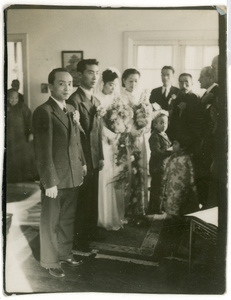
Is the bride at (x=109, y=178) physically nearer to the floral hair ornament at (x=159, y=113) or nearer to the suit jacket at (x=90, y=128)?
the suit jacket at (x=90, y=128)

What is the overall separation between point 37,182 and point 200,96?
0.84m

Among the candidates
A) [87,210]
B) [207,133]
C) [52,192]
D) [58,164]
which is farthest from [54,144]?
[207,133]

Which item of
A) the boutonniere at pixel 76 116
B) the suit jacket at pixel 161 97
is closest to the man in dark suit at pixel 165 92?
the suit jacket at pixel 161 97

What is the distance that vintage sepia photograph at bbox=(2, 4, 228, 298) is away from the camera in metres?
1.96

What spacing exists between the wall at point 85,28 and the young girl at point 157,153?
0.99 feet

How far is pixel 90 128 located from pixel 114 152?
157 mm

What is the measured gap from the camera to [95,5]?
197cm

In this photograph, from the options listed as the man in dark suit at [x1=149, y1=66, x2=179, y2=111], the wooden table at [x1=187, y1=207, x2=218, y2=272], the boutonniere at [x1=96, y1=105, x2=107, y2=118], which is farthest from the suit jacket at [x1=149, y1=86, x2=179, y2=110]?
the wooden table at [x1=187, y1=207, x2=218, y2=272]

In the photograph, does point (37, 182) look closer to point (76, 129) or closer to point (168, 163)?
point (76, 129)

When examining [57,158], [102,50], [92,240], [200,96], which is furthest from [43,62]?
[92,240]

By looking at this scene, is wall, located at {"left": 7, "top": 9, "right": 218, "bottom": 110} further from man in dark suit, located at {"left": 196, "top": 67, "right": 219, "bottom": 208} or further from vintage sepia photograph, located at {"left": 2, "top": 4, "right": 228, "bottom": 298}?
man in dark suit, located at {"left": 196, "top": 67, "right": 219, "bottom": 208}

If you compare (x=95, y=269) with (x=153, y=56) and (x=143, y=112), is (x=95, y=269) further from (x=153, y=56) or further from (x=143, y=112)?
(x=153, y=56)

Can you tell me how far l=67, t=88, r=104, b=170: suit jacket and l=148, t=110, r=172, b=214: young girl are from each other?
241 mm

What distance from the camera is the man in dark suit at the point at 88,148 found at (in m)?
1.97
